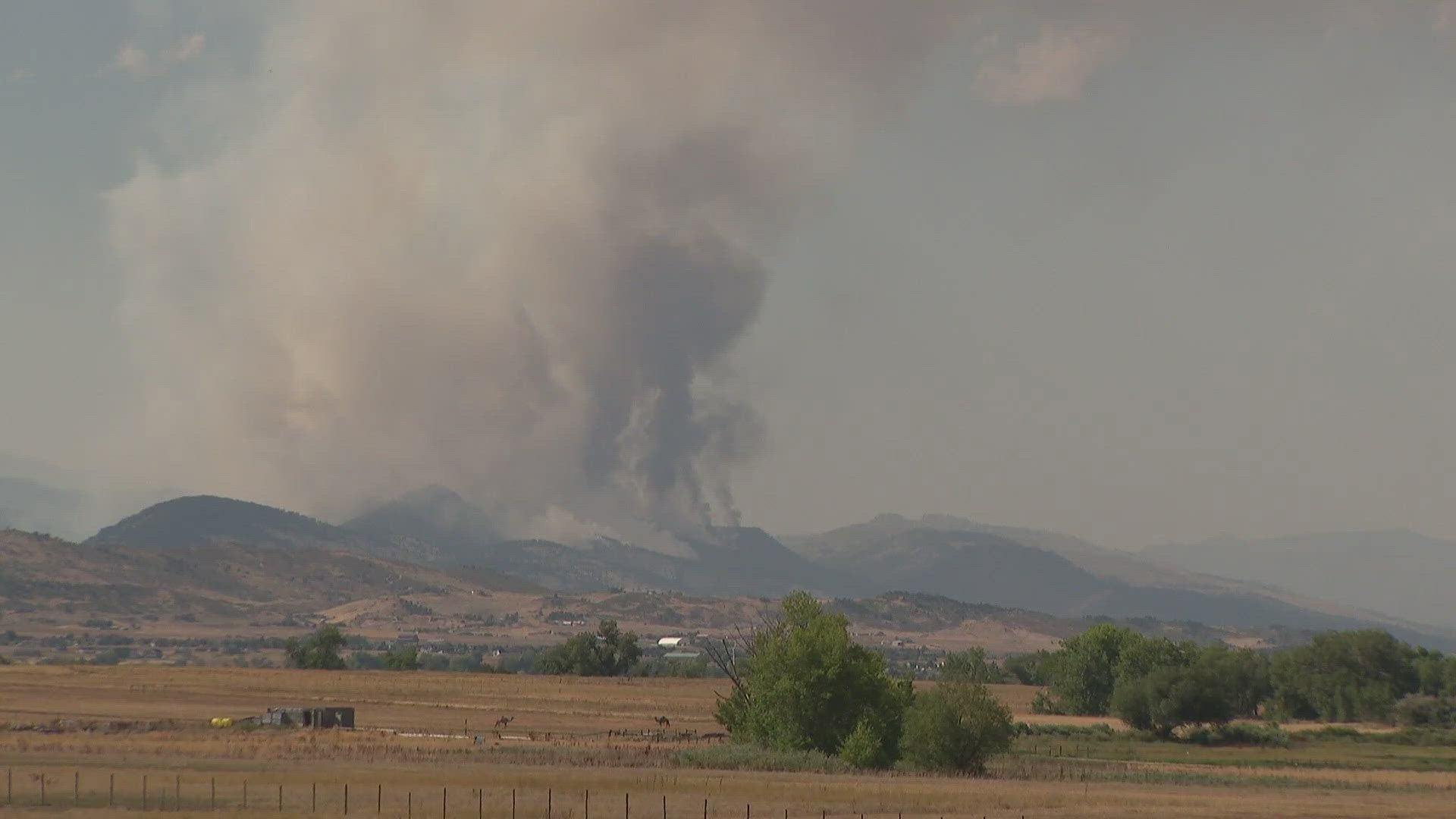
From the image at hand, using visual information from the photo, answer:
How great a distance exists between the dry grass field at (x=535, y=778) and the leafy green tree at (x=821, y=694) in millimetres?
6860

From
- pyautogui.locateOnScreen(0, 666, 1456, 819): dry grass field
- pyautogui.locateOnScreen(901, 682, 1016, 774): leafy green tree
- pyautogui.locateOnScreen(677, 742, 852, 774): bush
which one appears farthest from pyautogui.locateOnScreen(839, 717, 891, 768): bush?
pyautogui.locateOnScreen(0, 666, 1456, 819): dry grass field

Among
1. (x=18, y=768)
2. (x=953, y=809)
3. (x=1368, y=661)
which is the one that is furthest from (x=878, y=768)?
(x=1368, y=661)

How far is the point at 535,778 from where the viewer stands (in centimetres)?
8212

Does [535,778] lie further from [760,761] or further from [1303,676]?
[1303,676]

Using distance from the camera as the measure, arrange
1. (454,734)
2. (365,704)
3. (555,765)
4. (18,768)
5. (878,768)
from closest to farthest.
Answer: (18,768), (555,765), (878,768), (454,734), (365,704)

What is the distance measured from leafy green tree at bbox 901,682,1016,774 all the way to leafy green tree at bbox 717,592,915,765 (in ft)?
13.8

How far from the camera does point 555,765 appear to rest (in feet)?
301

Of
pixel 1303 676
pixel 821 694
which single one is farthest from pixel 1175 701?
pixel 821 694

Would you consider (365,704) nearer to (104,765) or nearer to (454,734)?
(454,734)

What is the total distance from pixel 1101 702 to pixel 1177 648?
13993 millimetres

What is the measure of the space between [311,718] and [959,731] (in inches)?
2144

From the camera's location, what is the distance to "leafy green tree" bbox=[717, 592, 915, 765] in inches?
4419

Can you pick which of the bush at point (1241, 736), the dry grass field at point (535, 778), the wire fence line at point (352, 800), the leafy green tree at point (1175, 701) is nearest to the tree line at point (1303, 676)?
the leafy green tree at point (1175, 701)

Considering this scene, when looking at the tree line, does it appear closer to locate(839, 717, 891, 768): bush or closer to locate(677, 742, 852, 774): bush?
locate(839, 717, 891, 768): bush
